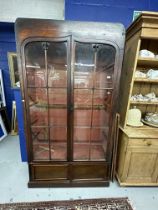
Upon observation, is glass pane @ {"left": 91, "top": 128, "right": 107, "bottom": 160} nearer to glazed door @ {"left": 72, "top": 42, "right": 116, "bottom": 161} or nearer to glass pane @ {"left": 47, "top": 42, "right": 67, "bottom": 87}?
glazed door @ {"left": 72, "top": 42, "right": 116, "bottom": 161}

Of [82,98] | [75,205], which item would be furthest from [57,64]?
[75,205]

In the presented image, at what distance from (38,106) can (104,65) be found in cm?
97

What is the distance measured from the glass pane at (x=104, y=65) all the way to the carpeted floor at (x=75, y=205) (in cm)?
142

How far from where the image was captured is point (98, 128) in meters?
1.85

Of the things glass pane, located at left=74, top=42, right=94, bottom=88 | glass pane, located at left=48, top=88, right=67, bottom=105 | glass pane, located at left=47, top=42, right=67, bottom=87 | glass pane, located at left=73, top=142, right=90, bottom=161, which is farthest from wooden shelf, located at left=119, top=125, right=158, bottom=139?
glass pane, located at left=47, top=42, right=67, bottom=87

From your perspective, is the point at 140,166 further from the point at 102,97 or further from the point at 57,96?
the point at 57,96

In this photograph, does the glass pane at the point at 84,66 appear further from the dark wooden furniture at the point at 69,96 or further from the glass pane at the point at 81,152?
the glass pane at the point at 81,152

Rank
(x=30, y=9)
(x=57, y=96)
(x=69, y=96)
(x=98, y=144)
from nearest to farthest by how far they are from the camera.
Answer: (x=69, y=96), (x=57, y=96), (x=98, y=144), (x=30, y=9)

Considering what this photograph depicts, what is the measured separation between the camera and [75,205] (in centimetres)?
162

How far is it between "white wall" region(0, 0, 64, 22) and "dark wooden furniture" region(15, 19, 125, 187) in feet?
4.74

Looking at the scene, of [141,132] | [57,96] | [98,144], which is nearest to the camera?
[57,96]

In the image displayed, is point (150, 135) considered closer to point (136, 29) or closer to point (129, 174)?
point (129, 174)

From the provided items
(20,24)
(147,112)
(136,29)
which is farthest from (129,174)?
(20,24)

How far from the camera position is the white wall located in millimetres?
2490
